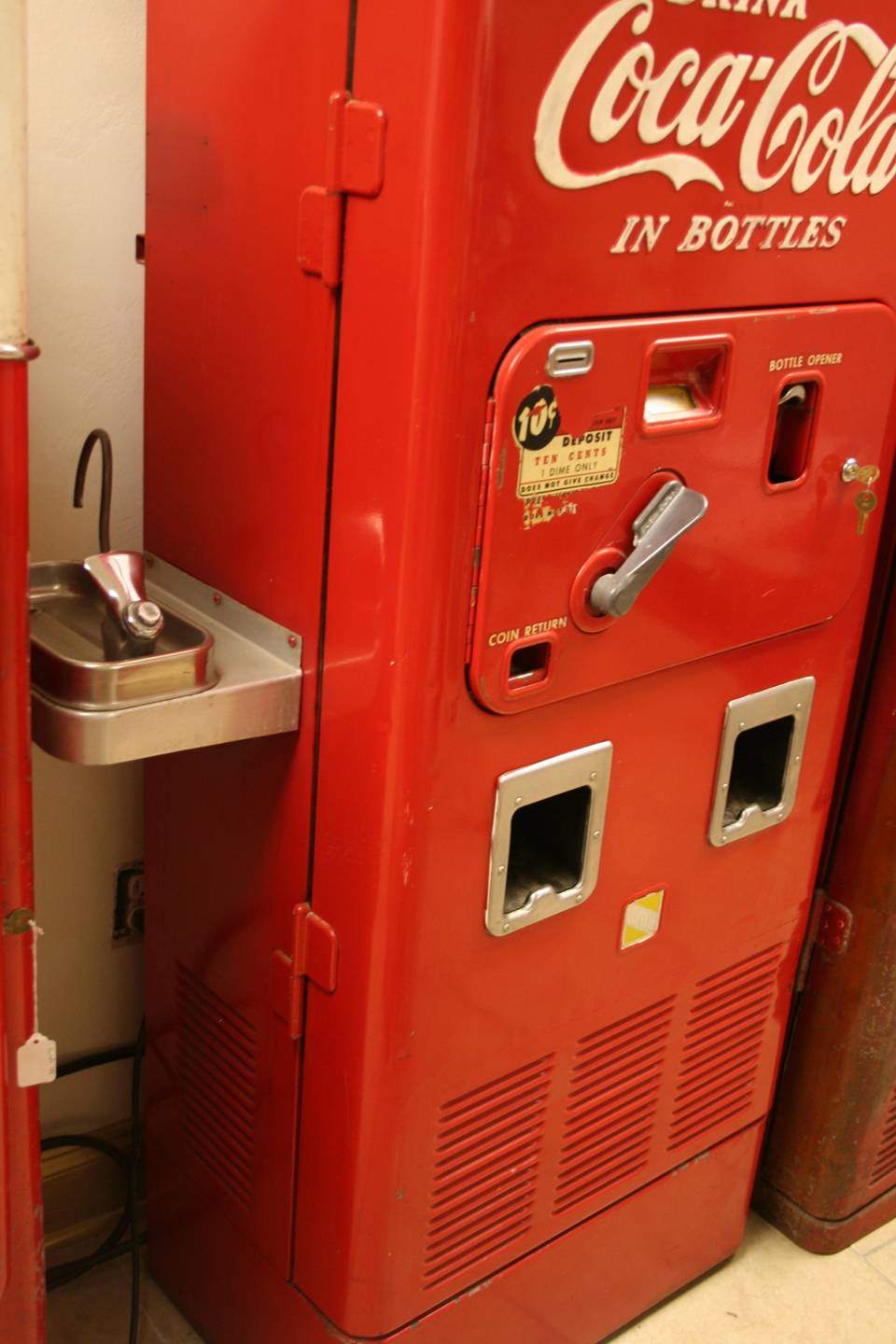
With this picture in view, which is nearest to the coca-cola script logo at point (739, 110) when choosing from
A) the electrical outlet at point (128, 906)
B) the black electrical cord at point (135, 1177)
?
the electrical outlet at point (128, 906)

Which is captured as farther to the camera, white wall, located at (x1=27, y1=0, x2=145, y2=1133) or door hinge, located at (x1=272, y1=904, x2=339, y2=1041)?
white wall, located at (x1=27, y1=0, x2=145, y2=1133)

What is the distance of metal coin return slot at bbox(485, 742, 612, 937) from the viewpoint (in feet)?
5.60

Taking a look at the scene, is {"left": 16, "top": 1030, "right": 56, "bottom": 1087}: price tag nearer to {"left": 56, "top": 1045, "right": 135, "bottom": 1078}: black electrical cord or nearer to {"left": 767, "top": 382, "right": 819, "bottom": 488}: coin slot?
{"left": 56, "top": 1045, "right": 135, "bottom": 1078}: black electrical cord

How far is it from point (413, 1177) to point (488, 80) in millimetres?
1281

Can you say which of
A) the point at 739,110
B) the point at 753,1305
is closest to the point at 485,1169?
the point at 753,1305

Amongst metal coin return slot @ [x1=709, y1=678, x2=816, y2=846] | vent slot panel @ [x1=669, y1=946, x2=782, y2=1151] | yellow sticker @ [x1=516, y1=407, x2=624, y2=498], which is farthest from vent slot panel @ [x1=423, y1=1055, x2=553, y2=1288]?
yellow sticker @ [x1=516, y1=407, x2=624, y2=498]

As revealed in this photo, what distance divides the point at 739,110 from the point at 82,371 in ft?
3.09

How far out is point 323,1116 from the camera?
1.78 metres

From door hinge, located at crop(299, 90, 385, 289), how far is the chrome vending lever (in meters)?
0.44

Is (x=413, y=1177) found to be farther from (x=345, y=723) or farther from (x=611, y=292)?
(x=611, y=292)

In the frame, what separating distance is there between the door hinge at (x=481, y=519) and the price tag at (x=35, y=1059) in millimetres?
612

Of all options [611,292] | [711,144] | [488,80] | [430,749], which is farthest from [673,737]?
[488,80]

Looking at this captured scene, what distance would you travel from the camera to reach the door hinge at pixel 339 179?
55.5 inches

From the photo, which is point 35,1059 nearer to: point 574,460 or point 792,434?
point 574,460
